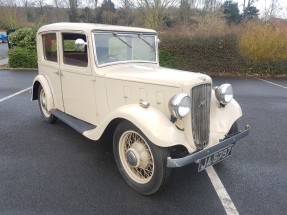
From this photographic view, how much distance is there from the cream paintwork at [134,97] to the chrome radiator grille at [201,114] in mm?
73

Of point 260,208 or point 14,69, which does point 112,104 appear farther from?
point 14,69

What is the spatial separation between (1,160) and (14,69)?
30.4 feet

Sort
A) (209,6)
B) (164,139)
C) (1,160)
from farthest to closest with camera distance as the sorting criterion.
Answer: (209,6) → (1,160) → (164,139)

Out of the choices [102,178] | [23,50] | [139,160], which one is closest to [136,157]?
[139,160]

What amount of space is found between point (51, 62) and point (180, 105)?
2769mm

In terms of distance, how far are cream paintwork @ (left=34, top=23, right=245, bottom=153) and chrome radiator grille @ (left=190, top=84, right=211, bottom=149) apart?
7cm

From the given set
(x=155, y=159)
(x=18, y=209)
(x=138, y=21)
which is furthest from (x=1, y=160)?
(x=138, y=21)

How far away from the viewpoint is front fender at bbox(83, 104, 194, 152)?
8.74 ft

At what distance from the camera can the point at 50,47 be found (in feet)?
15.3

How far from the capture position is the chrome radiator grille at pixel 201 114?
2997 millimetres

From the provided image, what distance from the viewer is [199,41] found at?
12.2 meters

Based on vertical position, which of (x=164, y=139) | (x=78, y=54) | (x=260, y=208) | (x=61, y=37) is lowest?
(x=260, y=208)

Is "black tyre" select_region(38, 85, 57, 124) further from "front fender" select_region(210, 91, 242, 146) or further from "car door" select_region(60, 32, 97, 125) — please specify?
"front fender" select_region(210, 91, 242, 146)

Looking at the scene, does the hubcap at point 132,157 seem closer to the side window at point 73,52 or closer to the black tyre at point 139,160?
the black tyre at point 139,160
